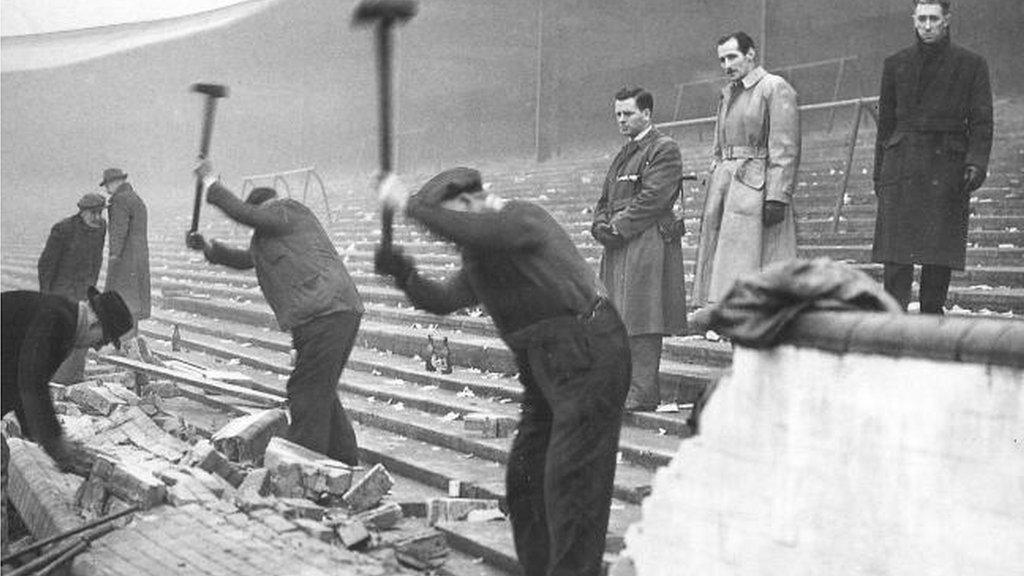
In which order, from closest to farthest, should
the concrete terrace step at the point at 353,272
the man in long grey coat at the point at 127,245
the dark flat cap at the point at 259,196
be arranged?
the dark flat cap at the point at 259,196 < the concrete terrace step at the point at 353,272 < the man in long grey coat at the point at 127,245

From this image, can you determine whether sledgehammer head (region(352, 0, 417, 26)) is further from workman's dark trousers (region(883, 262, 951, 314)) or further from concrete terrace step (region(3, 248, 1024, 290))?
concrete terrace step (region(3, 248, 1024, 290))

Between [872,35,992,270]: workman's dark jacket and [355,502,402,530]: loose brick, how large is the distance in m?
2.41

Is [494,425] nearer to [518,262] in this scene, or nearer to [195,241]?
[195,241]

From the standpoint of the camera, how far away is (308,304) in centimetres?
705

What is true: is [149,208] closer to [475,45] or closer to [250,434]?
[250,434]

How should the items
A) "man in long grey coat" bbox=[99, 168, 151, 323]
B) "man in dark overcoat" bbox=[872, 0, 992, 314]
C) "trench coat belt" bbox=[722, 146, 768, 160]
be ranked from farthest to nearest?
"man in long grey coat" bbox=[99, 168, 151, 323]
"trench coat belt" bbox=[722, 146, 768, 160]
"man in dark overcoat" bbox=[872, 0, 992, 314]

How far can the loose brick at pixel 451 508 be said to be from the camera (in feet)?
20.3

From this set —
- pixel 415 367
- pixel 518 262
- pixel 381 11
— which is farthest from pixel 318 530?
pixel 415 367

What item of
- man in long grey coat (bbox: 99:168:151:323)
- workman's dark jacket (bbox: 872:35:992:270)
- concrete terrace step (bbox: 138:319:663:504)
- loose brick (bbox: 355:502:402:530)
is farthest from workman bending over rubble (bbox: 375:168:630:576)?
man in long grey coat (bbox: 99:168:151:323)

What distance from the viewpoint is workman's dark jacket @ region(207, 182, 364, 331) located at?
705cm

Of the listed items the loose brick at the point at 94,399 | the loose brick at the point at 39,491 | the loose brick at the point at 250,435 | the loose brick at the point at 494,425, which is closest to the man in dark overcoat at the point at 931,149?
the loose brick at the point at 494,425

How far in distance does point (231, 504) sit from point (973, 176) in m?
3.51

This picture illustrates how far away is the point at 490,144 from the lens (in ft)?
56.9

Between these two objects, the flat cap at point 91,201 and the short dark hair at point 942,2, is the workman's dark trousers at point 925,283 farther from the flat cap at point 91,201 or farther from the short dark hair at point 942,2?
the flat cap at point 91,201
